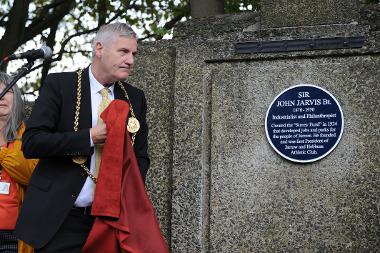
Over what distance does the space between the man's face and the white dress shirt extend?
14 cm

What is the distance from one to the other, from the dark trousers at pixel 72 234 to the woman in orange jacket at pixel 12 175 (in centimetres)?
69

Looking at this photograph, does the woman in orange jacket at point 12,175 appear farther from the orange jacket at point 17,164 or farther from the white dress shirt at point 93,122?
the white dress shirt at point 93,122

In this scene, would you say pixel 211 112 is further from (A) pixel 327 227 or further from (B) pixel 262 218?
(A) pixel 327 227

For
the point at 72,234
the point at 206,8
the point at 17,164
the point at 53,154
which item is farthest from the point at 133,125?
the point at 206,8

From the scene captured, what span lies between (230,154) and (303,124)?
563 mm

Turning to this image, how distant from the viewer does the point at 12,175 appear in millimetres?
3832

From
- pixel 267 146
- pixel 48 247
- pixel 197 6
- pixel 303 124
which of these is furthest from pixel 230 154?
pixel 197 6

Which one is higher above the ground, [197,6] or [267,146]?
[197,6]

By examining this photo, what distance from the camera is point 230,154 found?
15.0 feet

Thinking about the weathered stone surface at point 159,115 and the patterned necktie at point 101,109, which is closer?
the patterned necktie at point 101,109

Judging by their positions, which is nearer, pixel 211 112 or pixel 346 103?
pixel 346 103

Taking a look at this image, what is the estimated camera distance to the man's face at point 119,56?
323cm

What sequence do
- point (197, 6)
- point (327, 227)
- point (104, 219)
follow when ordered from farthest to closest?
1. point (197, 6)
2. point (327, 227)
3. point (104, 219)

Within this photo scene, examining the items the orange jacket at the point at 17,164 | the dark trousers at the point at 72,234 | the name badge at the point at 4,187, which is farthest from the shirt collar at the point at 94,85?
the name badge at the point at 4,187
